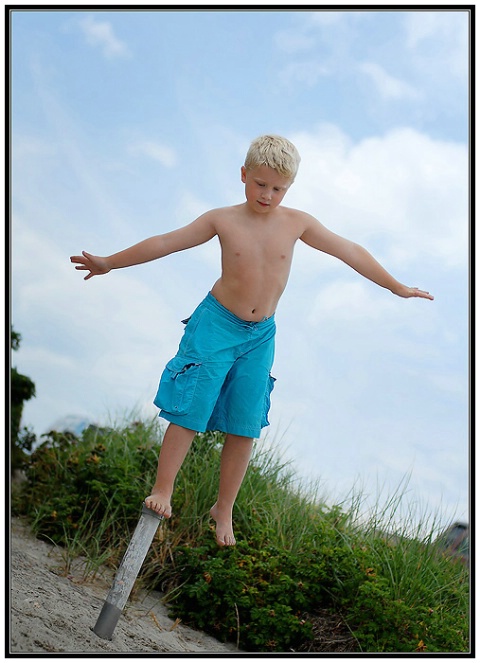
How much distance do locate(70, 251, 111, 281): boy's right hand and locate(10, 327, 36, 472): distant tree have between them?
134 inches

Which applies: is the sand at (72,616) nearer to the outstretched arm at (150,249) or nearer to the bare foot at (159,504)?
the bare foot at (159,504)

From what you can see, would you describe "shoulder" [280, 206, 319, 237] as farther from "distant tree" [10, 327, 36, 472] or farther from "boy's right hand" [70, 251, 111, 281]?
"distant tree" [10, 327, 36, 472]

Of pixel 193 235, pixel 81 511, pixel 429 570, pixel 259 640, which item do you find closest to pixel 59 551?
pixel 81 511

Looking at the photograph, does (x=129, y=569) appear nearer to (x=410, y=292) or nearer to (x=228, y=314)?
(x=228, y=314)

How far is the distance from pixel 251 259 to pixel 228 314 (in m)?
0.26

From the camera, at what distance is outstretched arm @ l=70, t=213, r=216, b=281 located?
323 cm

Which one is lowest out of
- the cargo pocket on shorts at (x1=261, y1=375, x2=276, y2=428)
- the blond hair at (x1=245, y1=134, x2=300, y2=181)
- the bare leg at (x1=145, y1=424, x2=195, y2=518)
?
the bare leg at (x1=145, y1=424, x2=195, y2=518)

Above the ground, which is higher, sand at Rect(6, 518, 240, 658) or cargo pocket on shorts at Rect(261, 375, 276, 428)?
cargo pocket on shorts at Rect(261, 375, 276, 428)

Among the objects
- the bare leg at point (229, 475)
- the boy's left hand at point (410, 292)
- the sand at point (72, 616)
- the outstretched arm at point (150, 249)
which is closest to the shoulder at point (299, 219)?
the outstretched arm at point (150, 249)

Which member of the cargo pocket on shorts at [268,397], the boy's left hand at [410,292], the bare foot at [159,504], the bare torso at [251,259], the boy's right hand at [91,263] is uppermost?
the boy's left hand at [410,292]

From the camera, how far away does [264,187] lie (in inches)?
125

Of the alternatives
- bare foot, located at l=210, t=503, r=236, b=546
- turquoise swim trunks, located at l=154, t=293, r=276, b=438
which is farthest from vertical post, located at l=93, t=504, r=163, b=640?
turquoise swim trunks, located at l=154, t=293, r=276, b=438

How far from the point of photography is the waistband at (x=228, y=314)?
328 centimetres

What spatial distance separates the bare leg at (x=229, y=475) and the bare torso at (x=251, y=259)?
587mm
